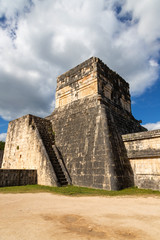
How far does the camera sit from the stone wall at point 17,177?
884 cm

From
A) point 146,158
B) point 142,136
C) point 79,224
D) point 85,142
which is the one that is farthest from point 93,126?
point 79,224

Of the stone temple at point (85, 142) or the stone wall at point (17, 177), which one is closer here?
the stone temple at point (85, 142)

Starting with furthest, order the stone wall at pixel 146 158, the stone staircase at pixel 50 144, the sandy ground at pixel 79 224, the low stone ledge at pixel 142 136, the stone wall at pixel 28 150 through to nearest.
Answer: the stone wall at pixel 28 150 → the stone staircase at pixel 50 144 → the low stone ledge at pixel 142 136 → the stone wall at pixel 146 158 → the sandy ground at pixel 79 224

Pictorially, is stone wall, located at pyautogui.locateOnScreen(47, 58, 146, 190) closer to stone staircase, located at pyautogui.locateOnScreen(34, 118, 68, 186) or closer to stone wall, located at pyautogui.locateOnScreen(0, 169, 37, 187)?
stone staircase, located at pyautogui.locateOnScreen(34, 118, 68, 186)

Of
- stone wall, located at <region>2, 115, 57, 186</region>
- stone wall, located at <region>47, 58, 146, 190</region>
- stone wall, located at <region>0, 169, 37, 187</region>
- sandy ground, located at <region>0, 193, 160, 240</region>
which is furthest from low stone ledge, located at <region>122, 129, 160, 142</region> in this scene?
stone wall, located at <region>0, 169, 37, 187</region>

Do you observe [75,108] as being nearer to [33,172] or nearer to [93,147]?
[93,147]

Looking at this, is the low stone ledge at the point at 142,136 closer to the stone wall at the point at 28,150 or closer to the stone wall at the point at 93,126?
the stone wall at the point at 93,126

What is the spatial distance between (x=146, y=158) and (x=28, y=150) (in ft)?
25.3

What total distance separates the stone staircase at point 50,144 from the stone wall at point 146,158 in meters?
4.05

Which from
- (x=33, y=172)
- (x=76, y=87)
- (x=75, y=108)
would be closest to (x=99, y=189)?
(x=33, y=172)

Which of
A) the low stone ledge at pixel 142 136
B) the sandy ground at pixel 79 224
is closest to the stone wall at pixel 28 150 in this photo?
the low stone ledge at pixel 142 136

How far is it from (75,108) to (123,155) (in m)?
4.93

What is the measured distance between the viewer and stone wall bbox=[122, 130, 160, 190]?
8.41 metres

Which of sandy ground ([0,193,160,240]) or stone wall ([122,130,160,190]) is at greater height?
stone wall ([122,130,160,190])
